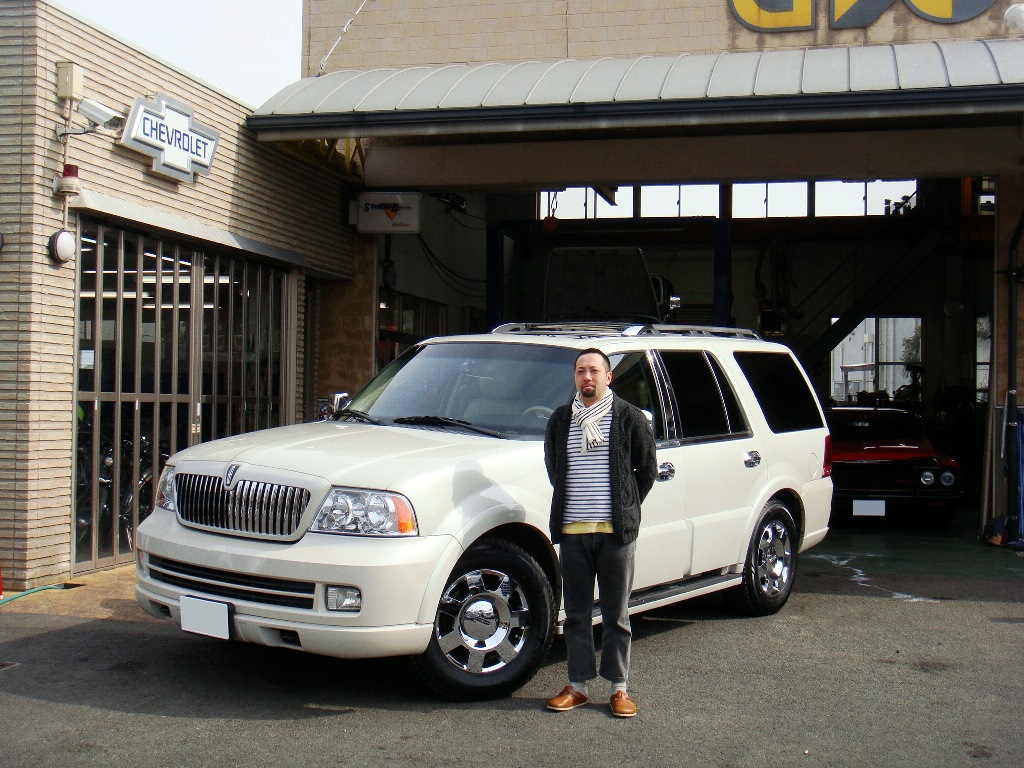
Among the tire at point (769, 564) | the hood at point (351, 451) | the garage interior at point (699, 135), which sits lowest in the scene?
the tire at point (769, 564)

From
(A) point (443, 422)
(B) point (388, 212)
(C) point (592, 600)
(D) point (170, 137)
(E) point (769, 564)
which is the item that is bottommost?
(E) point (769, 564)

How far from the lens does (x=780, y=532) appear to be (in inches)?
305

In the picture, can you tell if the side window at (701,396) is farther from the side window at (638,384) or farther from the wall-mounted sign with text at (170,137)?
the wall-mounted sign with text at (170,137)

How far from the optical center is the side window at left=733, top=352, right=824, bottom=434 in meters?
7.75

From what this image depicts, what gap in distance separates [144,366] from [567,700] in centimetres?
559

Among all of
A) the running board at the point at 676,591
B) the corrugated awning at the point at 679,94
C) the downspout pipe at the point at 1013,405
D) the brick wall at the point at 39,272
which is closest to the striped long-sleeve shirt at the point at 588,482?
the running board at the point at 676,591

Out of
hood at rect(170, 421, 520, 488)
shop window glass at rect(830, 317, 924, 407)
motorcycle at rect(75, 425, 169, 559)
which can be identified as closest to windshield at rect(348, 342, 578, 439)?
hood at rect(170, 421, 520, 488)

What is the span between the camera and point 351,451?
545cm

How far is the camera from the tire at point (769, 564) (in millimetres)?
7340

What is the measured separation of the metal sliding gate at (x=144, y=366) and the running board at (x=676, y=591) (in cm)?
460

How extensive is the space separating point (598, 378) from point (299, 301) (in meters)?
7.67

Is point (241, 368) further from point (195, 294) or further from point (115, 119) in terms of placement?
point (115, 119)

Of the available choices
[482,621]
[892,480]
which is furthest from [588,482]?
[892,480]

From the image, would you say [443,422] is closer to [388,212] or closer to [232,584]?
[232,584]
